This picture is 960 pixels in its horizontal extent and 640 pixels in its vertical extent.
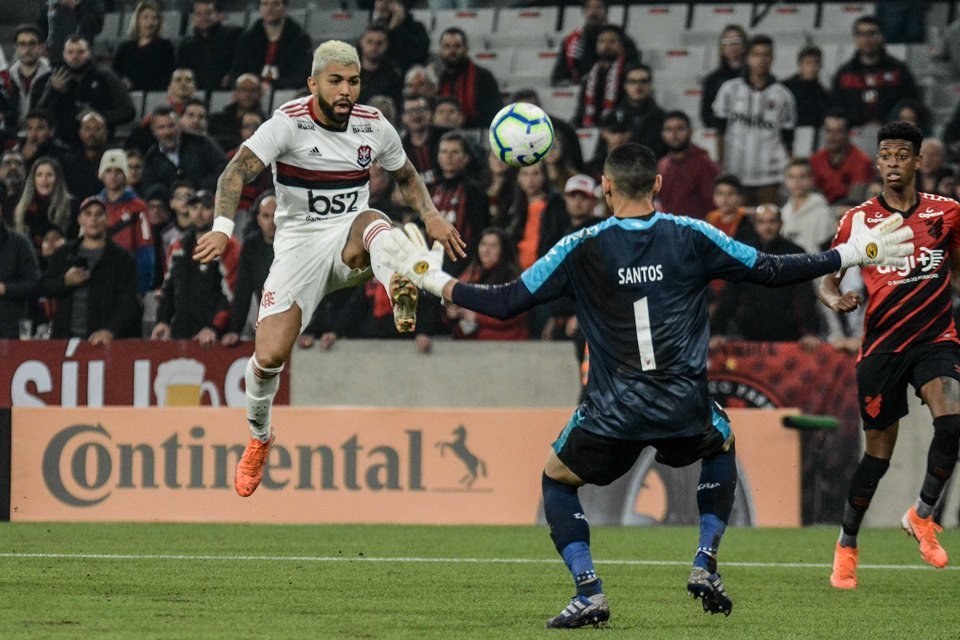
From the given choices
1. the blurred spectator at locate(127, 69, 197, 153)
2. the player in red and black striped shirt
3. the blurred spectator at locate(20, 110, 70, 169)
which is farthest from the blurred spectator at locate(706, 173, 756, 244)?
the blurred spectator at locate(20, 110, 70, 169)

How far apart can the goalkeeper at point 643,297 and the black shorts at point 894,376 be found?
7.48 feet

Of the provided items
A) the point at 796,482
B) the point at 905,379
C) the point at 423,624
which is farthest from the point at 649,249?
the point at 796,482

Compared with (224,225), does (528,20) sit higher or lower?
higher

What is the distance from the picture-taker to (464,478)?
12594 mm

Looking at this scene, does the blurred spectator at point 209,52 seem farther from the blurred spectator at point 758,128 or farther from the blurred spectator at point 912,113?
the blurred spectator at point 912,113

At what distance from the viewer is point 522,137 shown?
28.5ft

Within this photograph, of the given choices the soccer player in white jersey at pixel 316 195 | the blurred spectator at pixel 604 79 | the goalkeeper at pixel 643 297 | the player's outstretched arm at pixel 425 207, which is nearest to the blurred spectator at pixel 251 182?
the blurred spectator at pixel 604 79

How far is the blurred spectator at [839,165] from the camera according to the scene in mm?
14258

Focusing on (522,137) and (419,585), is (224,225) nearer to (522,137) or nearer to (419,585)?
(522,137)

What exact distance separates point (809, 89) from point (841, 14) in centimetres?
356

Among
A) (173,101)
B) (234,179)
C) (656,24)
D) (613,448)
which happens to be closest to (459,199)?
(173,101)

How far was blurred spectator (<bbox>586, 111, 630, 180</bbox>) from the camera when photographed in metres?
14.6

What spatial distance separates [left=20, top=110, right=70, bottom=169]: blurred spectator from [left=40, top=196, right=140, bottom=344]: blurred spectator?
163cm

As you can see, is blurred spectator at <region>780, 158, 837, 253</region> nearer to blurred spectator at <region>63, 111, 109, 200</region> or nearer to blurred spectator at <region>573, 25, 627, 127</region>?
blurred spectator at <region>573, 25, 627, 127</region>
